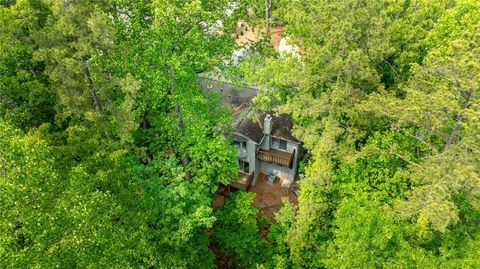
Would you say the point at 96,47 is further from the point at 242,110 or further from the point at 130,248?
the point at 242,110

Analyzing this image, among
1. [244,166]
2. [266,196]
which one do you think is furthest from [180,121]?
[266,196]

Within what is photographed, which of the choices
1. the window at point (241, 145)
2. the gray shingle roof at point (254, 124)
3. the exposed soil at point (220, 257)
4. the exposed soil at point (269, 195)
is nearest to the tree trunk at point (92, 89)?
the gray shingle roof at point (254, 124)

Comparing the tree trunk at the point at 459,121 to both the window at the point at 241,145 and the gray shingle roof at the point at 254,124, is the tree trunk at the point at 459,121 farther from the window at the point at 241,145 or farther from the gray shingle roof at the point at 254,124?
the window at the point at 241,145

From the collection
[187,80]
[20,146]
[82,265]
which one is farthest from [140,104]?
[82,265]

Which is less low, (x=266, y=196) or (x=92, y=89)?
(x=92, y=89)

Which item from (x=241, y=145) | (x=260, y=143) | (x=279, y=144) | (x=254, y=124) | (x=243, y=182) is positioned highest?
(x=254, y=124)

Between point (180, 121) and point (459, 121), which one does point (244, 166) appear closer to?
point (180, 121)

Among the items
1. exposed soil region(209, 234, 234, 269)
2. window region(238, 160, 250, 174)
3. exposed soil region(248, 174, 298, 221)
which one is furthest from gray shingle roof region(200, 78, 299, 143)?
exposed soil region(209, 234, 234, 269)
